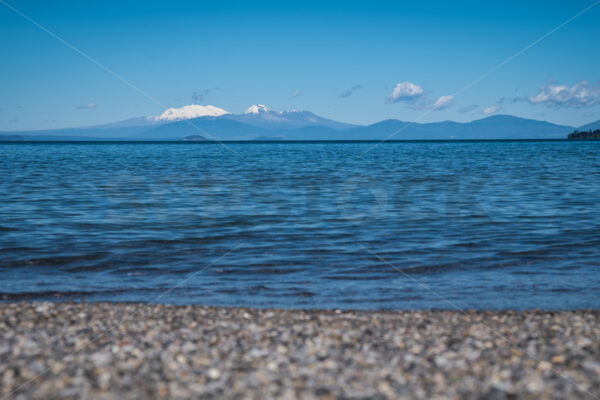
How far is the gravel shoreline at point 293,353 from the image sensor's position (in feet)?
19.5

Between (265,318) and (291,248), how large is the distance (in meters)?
6.39

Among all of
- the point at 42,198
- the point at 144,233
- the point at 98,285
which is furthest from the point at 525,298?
the point at 42,198

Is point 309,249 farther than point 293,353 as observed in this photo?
Yes

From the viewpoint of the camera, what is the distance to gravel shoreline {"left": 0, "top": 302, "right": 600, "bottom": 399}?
234 inches

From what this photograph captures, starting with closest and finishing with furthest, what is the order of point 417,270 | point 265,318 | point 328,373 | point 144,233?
1. point 328,373
2. point 265,318
3. point 417,270
4. point 144,233

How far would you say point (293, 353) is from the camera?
700 cm

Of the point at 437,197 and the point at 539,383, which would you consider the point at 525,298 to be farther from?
the point at 437,197

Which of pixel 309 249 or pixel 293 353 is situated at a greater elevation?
pixel 293 353

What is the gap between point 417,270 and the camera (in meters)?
12.6

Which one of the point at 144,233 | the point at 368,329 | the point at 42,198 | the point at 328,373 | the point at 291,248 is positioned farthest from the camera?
the point at 42,198

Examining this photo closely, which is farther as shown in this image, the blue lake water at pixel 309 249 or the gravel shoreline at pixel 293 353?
the blue lake water at pixel 309 249

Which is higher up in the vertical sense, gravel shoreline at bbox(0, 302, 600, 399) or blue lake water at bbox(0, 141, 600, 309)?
gravel shoreline at bbox(0, 302, 600, 399)

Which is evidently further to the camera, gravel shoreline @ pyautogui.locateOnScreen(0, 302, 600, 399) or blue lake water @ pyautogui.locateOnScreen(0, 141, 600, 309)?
blue lake water @ pyautogui.locateOnScreen(0, 141, 600, 309)

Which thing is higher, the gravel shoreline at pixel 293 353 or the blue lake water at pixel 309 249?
the gravel shoreline at pixel 293 353
